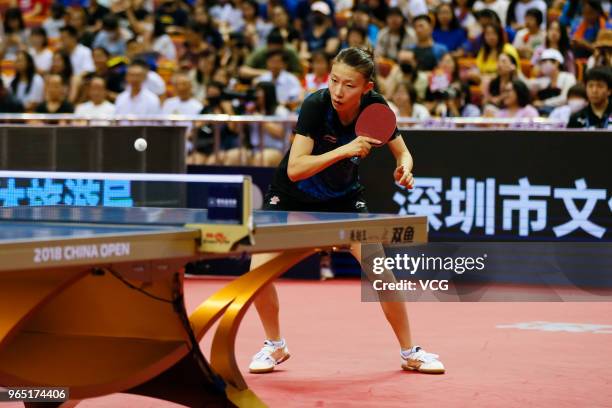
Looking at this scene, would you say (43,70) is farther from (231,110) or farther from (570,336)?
(570,336)

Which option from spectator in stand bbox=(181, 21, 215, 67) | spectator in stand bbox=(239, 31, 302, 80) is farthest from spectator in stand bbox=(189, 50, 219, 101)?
spectator in stand bbox=(181, 21, 215, 67)

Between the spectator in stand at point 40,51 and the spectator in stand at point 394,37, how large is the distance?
17.2 feet

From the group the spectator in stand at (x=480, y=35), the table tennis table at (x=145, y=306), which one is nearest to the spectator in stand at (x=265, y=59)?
the spectator in stand at (x=480, y=35)

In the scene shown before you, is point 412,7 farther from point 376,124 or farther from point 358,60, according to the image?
point 376,124

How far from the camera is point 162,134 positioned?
1155 centimetres

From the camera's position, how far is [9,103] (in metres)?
15.8

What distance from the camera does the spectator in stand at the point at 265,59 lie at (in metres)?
15.0

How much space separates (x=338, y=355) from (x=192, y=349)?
2372 millimetres

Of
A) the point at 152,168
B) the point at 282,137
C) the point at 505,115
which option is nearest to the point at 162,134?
the point at 152,168

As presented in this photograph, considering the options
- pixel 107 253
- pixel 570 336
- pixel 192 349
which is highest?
pixel 107 253

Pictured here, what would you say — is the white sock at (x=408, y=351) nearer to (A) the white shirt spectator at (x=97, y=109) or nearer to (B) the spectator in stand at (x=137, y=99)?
(B) the spectator in stand at (x=137, y=99)

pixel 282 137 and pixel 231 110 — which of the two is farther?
pixel 231 110

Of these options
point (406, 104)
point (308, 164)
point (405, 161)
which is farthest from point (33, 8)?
point (308, 164)

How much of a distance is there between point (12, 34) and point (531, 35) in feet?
29.1
